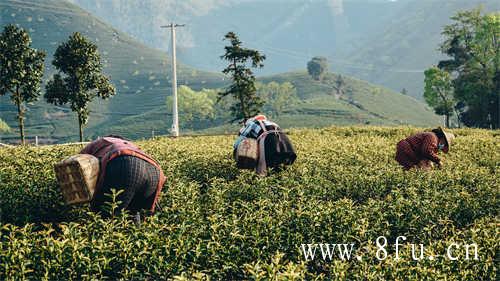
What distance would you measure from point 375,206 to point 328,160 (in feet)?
14.9

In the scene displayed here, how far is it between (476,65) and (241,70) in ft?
105

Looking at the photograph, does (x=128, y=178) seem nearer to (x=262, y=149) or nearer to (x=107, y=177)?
(x=107, y=177)

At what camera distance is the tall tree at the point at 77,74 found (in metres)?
29.3

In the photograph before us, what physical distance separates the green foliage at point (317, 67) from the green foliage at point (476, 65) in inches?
4204

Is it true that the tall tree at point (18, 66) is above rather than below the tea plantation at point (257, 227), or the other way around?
above

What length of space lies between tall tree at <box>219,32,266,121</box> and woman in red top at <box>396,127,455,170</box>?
23.1m

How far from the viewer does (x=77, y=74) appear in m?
29.8

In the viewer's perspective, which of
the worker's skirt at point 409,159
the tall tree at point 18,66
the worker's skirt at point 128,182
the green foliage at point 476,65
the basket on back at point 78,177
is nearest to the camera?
the basket on back at point 78,177

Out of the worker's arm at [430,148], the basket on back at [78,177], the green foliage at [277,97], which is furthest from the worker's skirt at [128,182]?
the green foliage at [277,97]

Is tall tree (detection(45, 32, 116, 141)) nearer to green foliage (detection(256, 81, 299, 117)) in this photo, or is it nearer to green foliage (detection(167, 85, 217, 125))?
green foliage (detection(167, 85, 217, 125))

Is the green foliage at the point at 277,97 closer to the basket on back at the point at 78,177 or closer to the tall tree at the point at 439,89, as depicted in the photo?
the tall tree at the point at 439,89

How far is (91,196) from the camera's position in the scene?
6820 millimetres

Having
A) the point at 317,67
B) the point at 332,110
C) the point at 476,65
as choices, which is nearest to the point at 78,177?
the point at 476,65

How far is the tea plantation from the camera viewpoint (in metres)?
5.07
